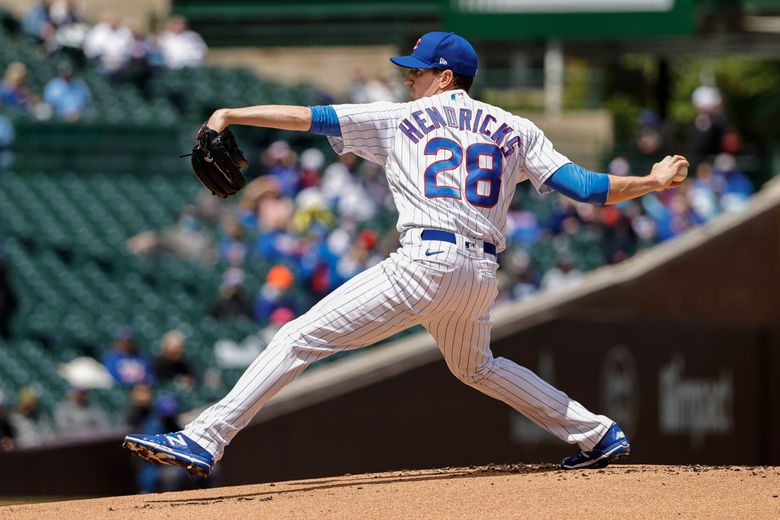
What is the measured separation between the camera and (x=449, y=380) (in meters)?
10.8

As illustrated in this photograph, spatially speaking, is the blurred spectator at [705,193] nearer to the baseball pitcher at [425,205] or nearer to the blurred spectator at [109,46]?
the blurred spectator at [109,46]

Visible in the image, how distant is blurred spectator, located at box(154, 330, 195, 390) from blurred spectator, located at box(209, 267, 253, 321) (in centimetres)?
88

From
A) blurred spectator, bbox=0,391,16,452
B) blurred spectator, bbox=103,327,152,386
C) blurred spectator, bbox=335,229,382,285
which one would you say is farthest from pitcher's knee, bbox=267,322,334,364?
blurred spectator, bbox=335,229,382,285

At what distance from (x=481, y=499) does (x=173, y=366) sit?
577 centimetres

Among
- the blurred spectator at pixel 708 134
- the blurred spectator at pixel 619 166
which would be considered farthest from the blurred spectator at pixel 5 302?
the blurred spectator at pixel 708 134

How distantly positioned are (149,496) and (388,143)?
5.35 feet

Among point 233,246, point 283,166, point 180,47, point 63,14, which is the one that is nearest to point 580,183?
point 233,246

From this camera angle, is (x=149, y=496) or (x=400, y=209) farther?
(x=149, y=496)

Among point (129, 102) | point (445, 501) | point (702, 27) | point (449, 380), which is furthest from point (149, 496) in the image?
point (702, 27)

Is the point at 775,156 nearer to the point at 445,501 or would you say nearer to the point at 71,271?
the point at 71,271

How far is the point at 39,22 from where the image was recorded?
1530 centimetres

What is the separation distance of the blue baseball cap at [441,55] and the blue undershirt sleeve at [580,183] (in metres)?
0.51

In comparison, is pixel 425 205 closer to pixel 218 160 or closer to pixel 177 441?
pixel 218 160

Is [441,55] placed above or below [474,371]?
above
